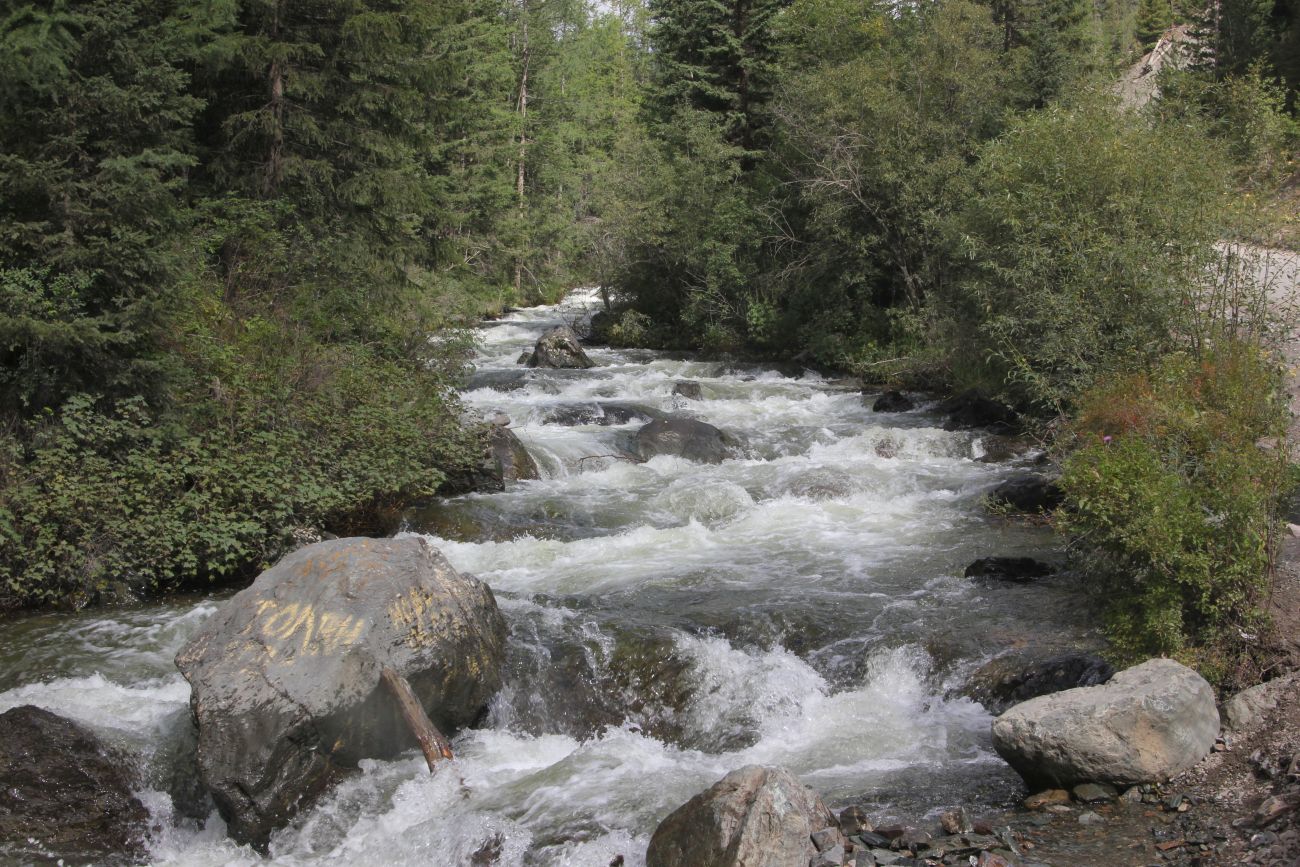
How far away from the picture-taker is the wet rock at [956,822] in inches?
199

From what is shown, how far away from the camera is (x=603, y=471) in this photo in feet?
46.6

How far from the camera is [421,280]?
2041 centimetres

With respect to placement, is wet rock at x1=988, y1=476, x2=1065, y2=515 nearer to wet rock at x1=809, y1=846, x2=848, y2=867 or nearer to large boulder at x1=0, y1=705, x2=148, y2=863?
wet rock at x1=809, y1=846, x2=848, y2=867

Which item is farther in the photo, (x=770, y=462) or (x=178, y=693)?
(x=770, y=462)

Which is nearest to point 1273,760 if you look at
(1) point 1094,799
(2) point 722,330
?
(1) point 1094,799

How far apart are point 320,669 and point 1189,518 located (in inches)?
214

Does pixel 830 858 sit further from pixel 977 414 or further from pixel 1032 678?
pixel 977 414

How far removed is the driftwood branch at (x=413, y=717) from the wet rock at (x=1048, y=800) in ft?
11.4

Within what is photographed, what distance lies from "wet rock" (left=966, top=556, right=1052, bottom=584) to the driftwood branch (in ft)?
17.8

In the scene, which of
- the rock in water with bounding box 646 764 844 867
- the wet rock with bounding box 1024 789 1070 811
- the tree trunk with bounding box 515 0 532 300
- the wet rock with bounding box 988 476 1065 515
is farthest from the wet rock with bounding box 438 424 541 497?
the tree trunk with bounding box 515 0 532 300

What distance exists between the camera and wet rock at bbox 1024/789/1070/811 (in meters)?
5.27

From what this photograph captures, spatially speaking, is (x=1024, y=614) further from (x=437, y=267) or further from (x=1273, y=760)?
(x=437, y=267)

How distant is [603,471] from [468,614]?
7244mm

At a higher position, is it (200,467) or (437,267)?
(437,267)
